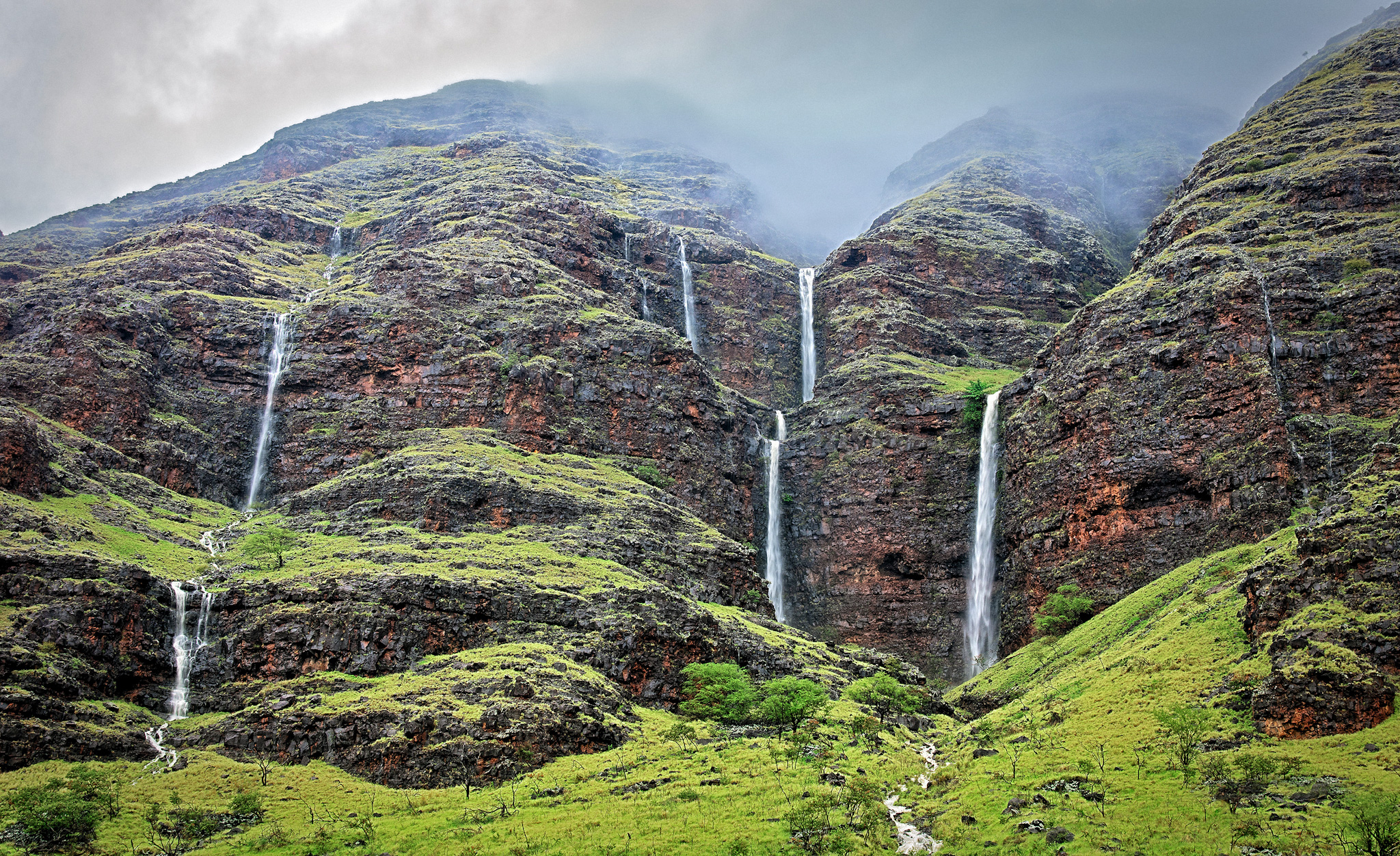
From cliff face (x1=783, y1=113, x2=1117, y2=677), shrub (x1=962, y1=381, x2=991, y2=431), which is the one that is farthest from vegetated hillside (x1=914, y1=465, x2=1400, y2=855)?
shrub (x1=962, y1=381, x2=991, y2=431)

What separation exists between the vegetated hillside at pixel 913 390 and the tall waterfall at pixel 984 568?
1420 mm

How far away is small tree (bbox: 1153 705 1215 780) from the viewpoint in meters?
36.7

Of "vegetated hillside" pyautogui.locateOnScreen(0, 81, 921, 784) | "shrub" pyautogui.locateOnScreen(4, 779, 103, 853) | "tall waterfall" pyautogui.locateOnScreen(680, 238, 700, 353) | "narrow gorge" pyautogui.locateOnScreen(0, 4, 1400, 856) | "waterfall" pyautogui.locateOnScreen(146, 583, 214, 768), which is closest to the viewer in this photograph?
"shrub" pyautogui.locateOnScreen(4, 779, 103, 853)

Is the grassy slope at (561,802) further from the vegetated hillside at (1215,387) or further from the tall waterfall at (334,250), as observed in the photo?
the tall waterfall at (334,250)

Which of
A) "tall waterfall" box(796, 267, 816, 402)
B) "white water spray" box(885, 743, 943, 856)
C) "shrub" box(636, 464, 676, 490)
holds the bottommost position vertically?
"white water spray" box(885, 743, 943, 856)

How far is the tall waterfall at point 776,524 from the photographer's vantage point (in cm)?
9475

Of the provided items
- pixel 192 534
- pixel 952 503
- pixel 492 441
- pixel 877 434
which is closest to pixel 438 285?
pixel 492 441

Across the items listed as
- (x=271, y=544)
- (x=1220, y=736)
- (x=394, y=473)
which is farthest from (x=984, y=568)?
(x=271, y=544)

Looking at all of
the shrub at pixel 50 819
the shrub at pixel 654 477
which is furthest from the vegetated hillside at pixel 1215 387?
the shrub at pixel 50 819

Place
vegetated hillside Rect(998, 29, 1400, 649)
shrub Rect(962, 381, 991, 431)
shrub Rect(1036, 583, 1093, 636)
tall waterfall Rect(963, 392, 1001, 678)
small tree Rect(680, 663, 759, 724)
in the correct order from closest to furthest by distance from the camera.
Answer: small tree Rect(680, 663, 759, 724)
vegetated hillside Rect(998, 29, 1400, 649)
shrub Rect(1036, 583, 1093, 636)
tall waterfall Rect(963, 392, 1001, 678)
shrub Rect(962, 381, 991, 431)

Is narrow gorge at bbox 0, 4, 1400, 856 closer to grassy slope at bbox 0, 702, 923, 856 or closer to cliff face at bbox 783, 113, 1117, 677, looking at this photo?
grassy slope at bbox 0, 702, 923, 856

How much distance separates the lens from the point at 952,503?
92.9m

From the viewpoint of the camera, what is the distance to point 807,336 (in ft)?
425

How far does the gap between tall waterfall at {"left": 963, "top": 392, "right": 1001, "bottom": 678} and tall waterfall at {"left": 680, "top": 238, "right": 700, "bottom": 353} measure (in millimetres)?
44309
